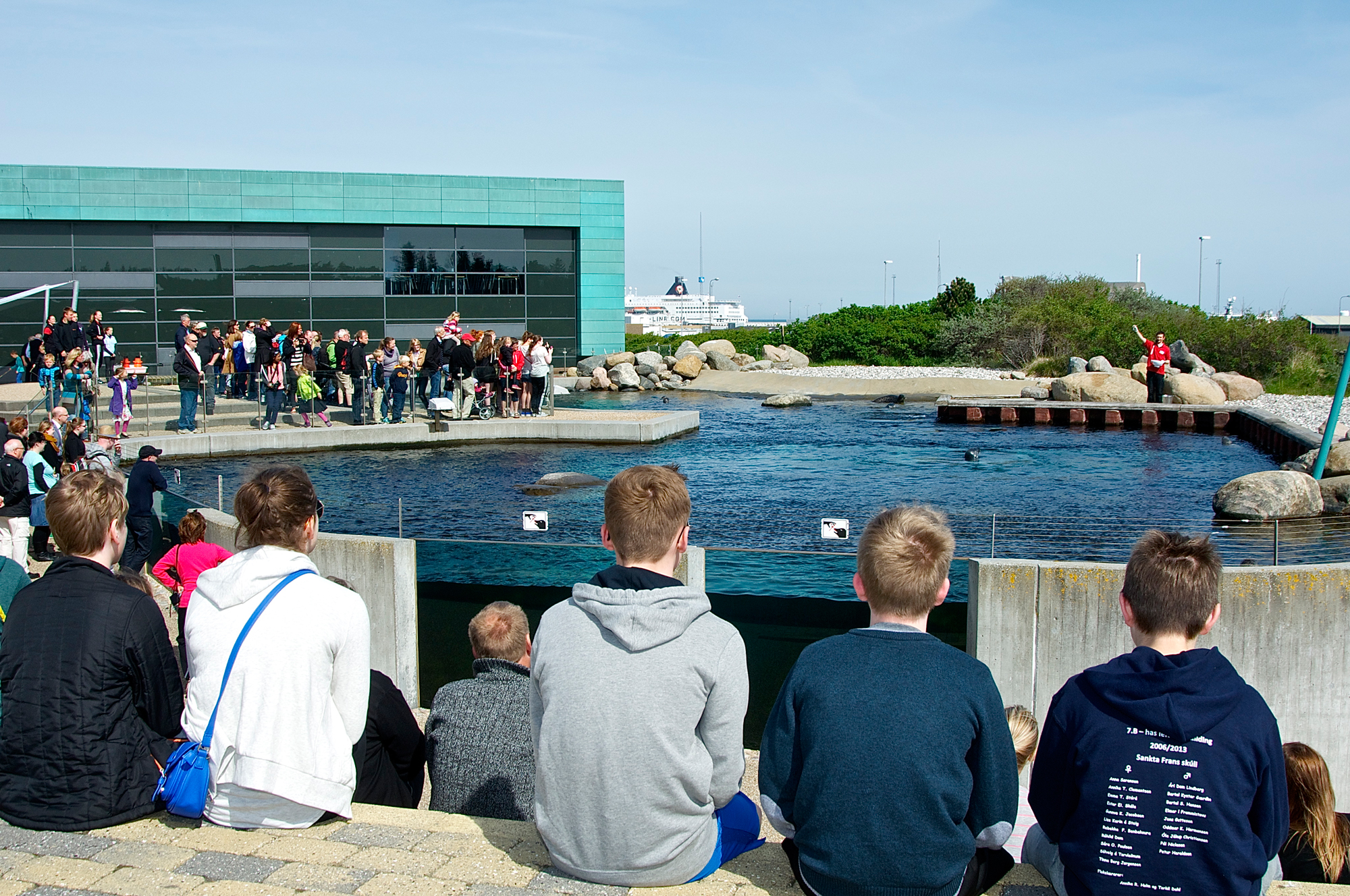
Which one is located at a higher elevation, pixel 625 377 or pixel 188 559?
pixel 625 377

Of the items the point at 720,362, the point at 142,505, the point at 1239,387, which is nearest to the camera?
the point at 142,505

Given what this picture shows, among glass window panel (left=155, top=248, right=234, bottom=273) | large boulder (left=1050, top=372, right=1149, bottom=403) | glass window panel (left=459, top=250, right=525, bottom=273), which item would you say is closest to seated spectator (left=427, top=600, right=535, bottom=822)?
large boulder (left=1050, top=372, right=1149, bottom=403)

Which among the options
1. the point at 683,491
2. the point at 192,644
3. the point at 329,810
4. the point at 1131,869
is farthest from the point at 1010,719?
the point at 192,644

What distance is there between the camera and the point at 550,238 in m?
43.4

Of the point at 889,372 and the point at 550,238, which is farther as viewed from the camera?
the point at 889,372

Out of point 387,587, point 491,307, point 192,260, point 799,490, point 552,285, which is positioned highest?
point 192,260

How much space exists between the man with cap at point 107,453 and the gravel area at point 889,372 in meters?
27.2

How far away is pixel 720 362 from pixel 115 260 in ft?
75.1

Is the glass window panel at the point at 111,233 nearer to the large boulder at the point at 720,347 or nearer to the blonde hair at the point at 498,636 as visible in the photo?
the large boulder at the point at 720,347

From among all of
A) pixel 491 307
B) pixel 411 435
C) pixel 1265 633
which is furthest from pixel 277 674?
pixel 491 307

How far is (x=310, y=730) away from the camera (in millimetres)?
3592

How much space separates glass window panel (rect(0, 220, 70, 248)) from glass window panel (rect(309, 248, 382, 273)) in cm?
804

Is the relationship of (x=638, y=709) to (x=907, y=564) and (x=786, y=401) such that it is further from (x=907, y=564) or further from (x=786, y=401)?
(x=786, y=401)

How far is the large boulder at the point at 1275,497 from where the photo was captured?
44.4ft
